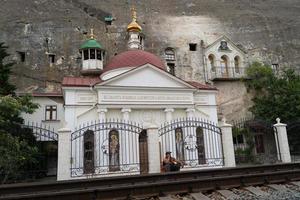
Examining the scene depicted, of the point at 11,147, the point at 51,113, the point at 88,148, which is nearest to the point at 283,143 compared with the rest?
the point at 88,148

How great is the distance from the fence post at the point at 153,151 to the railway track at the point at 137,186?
9.75 feet

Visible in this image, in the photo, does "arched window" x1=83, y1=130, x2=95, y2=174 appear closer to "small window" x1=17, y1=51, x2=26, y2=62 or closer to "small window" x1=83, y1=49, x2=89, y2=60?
"small window" x1=83, y1=49, x2=89, y2=60

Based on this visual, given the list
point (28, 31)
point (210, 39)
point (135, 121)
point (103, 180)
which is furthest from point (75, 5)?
point (103, 180)

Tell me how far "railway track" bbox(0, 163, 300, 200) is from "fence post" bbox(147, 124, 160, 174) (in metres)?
2.97

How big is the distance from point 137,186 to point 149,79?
1313 centimetres

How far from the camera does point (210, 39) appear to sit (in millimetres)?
36531

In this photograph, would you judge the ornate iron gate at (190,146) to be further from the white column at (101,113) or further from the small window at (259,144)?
the small window at (259,144)

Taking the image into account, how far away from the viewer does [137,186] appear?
305 inches

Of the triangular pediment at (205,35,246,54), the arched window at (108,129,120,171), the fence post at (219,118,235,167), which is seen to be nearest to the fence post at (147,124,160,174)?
the fence post at (219,118,235,167)

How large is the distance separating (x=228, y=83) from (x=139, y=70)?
14.9 meters

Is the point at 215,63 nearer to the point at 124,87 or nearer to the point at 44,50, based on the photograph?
the point at 124,87

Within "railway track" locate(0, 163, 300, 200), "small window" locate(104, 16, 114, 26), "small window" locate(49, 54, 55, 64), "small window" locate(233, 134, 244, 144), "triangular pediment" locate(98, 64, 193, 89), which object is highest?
"small window" locate(104, 16, 114, 26)

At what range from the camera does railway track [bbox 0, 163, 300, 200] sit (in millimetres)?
7273

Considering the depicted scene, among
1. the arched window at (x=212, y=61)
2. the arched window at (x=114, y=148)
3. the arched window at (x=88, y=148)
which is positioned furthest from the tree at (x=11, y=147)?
the arched window at (x=212, y=61)
